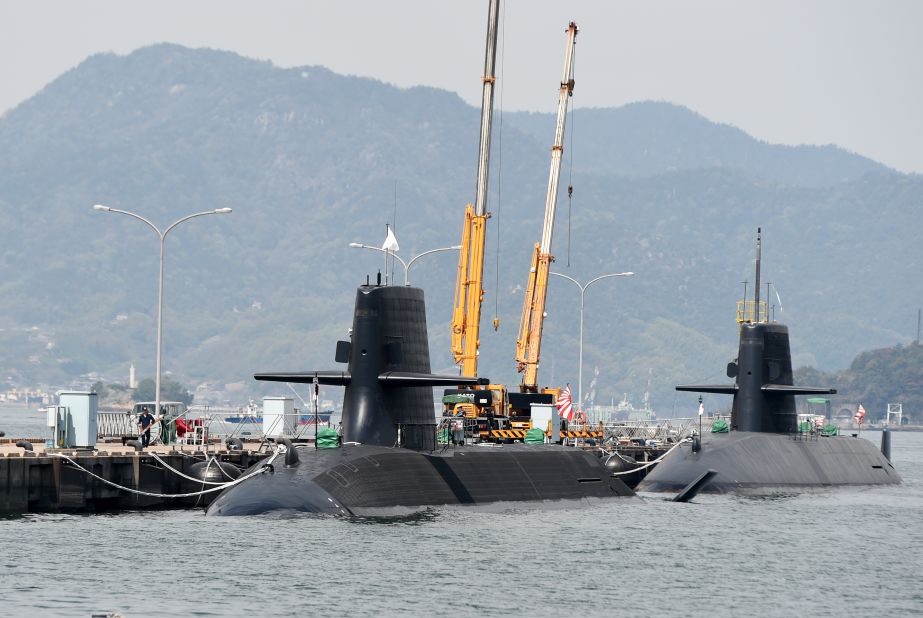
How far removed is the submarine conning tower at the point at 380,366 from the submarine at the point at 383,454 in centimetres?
3

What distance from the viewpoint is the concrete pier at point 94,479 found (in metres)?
51.5

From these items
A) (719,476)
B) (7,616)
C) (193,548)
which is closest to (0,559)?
(193,548)

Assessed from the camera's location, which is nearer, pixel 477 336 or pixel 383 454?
pixel 383 454

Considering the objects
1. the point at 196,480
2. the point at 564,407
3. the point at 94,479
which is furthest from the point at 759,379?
the point at 94,479

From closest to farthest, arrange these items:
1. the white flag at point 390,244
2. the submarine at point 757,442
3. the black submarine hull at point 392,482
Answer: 1. the black submarine hull at point 392,482
2. the white flag at point 390,244
3. the submarine at point 757,442

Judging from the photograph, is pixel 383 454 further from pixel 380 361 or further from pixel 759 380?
pixel 759 380

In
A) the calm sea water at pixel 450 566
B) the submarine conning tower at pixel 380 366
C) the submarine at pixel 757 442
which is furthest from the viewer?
the submarine at pixel 757 442

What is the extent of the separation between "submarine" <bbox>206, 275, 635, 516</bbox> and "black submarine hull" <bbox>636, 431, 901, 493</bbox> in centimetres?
1407

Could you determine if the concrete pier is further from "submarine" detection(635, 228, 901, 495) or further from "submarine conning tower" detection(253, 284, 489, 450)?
"submarine" detection(635, 228, 901, 495)

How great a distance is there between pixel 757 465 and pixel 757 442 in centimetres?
199

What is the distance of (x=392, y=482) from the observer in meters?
47.7

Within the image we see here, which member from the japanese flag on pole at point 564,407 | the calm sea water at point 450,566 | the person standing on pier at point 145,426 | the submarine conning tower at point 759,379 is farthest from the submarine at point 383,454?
the japanese flag on pole at point 564,407

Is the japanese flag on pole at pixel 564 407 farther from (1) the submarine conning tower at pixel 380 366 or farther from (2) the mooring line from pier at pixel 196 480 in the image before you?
(1) the submarine conning tower at pixel 380 366

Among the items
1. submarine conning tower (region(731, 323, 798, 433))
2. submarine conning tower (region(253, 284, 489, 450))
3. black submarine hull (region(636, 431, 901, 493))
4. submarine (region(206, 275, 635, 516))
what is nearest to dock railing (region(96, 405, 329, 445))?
submarine (region(206, 275, 635, 516))
